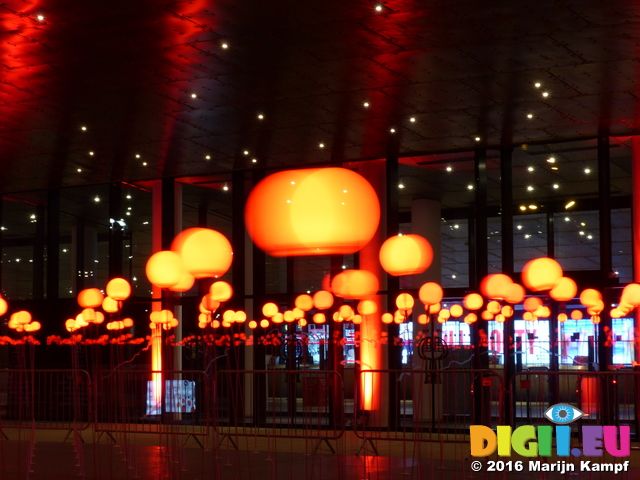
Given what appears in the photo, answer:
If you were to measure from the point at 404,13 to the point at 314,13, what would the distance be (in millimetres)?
875

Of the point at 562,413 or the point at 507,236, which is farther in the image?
the point at 507,236

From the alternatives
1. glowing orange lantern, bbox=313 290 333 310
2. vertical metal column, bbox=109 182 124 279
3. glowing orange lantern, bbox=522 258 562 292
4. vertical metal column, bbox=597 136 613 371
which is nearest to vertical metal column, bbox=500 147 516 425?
vertical metal column, bbox=597 136 613 371

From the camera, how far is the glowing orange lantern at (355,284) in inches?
577

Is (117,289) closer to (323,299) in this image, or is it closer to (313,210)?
(323,299)

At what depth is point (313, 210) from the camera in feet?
15.7

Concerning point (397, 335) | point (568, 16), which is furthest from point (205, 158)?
point (568, 16)

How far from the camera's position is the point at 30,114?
1243cm

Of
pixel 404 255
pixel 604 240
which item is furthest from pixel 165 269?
pixel 604 240

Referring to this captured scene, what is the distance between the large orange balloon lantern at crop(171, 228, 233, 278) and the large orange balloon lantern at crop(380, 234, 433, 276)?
4.81 ft

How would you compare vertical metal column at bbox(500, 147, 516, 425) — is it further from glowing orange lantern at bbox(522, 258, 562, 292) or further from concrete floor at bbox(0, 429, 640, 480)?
glowing orange lantern at bbox(522, 258, 562, 292)

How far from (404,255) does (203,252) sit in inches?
70.8

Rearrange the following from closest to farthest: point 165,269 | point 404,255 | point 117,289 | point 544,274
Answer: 1. point 404,255
2. point 165,269
3. point 544,274
4. point 117,289

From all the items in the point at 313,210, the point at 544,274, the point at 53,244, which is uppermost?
the point at 53,244

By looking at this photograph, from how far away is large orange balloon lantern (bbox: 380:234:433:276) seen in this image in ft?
26.0
